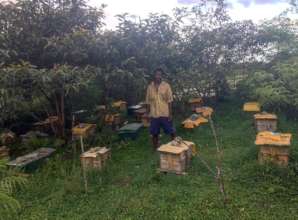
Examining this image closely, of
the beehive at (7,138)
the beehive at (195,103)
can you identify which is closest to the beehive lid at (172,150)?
the beehive at (195,103)

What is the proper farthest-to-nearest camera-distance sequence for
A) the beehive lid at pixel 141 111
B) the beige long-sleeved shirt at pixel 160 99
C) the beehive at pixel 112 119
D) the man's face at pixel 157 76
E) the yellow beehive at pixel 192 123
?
the beehive lid at pixel 141 111 < the beehive at pixel 112 119 < the yellow beehive at pixel 192 123 < the beige long-sleeved shirt at pixel 160 99 < the man's face at pixel 157 76

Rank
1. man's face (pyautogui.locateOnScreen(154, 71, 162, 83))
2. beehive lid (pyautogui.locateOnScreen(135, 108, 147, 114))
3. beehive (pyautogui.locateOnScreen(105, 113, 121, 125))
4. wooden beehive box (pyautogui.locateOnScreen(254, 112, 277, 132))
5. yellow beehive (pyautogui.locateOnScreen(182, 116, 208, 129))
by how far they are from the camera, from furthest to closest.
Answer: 1. beehive lid (pyautogui.locateOnScreen(135, 108, 147, 114))
2. beehive (pyautogui.locateOnScreen(105, 113, 121, 125))
3. yellow beehive (pyautogui.locateOnScreen(182, 116, 208, 129))
4. wooden beehive box (pyautogui.locateOnScreen(254, 112, 277, 132))
5. man's face (pyautogui.locateOnScreen(154, 71, 162, 83))

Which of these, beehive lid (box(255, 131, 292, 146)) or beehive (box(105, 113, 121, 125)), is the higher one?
beehive (box(105, 113, 121, 125))

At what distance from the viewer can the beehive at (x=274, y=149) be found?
178 inches

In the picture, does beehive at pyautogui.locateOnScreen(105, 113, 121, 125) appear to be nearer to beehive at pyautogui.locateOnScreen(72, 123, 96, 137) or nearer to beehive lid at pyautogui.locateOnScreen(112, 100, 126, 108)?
beehive lid at pyautogui.locateOnScreen(112, 100, 126, 108)

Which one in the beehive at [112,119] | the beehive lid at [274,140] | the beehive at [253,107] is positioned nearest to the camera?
the beehive lid at [274,140]

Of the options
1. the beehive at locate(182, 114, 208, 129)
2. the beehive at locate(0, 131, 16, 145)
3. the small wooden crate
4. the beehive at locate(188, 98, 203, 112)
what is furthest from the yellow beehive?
the beehive at locate(0, 131, 16, 145)

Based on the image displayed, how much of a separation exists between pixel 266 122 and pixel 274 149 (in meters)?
1.95

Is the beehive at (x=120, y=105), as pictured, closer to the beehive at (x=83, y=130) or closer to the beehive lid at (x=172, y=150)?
the beehive at (x=83, y=130)

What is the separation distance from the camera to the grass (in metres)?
3.79

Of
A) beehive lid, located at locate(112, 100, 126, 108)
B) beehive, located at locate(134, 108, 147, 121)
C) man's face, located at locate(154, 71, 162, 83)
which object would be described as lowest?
beehive, located at locate(134, 108, 147, 121)

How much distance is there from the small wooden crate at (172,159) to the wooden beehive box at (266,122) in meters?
2.31

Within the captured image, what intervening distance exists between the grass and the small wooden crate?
16 centimetres

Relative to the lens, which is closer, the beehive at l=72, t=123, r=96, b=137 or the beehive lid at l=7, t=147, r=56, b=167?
the beehive lid at l=7, t=147, r=56, b=167
